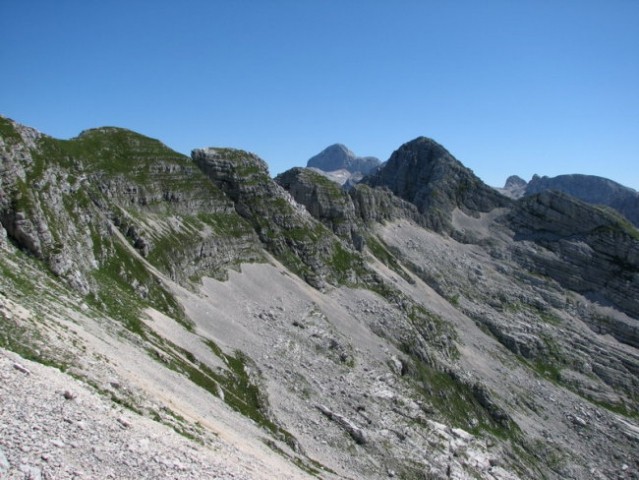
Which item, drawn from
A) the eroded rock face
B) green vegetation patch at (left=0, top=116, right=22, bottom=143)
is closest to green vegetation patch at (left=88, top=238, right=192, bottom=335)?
green vegetation patch at (left=0, top=116, right=22, bottom=143)

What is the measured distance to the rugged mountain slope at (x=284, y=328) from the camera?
1097 inches

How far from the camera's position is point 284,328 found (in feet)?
275

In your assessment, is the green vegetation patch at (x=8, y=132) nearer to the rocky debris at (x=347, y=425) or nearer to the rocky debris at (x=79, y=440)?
the rocky debris at (x=79, y=440)

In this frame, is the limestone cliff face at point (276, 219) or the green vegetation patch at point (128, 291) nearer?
the green vegetation patch at point (128, 291)

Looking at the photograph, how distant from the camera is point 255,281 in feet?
318

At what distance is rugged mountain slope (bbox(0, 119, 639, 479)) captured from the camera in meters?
27.9

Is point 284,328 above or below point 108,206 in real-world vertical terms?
below

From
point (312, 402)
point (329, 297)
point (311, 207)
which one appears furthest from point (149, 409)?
point (311, 207)

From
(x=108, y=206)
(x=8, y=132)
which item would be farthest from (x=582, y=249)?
(x=8, y=132)

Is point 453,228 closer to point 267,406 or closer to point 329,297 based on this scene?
point 329,297

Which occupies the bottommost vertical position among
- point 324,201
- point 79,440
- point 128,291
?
point 128,291

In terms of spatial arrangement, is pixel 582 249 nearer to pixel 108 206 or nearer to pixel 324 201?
pixel 324 201

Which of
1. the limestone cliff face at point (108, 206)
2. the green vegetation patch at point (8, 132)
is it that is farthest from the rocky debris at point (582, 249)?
the green vegetation patch at point (8, 132)

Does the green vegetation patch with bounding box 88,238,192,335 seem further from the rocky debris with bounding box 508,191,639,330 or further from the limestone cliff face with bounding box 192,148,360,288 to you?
the rocky debris with bounding box 508,191,639,330
